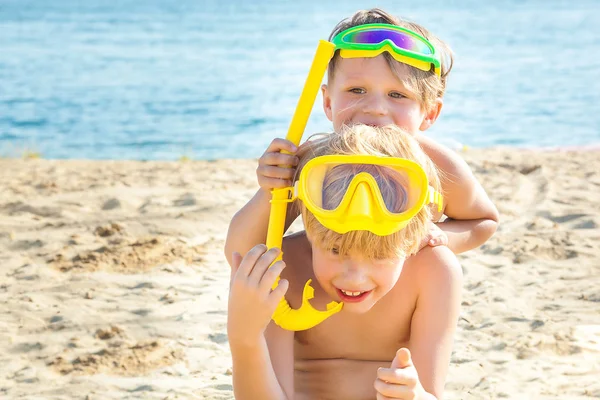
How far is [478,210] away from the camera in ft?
11.1

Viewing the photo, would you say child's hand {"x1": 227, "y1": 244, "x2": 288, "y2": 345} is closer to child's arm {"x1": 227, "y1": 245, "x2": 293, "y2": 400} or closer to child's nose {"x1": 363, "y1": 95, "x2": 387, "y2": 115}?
child's arm {"x1": 227, "y1": 245, "x2": 293, "y2": 400}

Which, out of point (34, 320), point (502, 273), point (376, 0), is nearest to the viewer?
point (34, 320)

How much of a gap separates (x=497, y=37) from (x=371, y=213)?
2616 centimetres

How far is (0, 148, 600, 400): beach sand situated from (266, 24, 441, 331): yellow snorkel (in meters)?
1.21

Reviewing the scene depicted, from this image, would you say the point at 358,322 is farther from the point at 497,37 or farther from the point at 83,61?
the point at 497,37

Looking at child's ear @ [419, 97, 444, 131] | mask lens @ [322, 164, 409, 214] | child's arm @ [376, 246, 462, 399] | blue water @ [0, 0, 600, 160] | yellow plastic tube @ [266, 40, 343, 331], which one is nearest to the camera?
mask lens @ [322, 164, 409, 214]

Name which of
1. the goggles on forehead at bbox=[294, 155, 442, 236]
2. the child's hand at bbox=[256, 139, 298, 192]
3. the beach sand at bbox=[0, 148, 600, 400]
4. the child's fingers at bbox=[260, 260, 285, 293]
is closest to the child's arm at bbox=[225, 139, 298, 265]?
the child's hand at bbox=[256, 139, 298, 192]

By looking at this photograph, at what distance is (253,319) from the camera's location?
2516 mm

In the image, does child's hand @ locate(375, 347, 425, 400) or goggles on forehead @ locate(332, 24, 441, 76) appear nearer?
child's hand @ locate(375, 347, 425, 400)

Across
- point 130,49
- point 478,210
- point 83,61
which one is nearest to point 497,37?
point 130,49

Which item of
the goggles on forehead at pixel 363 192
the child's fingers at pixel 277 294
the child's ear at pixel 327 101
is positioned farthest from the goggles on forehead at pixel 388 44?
the child's fingers at pixel 277 294

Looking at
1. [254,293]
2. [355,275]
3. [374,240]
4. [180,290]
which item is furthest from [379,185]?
[180,290]

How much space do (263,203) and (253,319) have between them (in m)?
0.51

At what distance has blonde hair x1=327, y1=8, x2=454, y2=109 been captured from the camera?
9.93 ft
